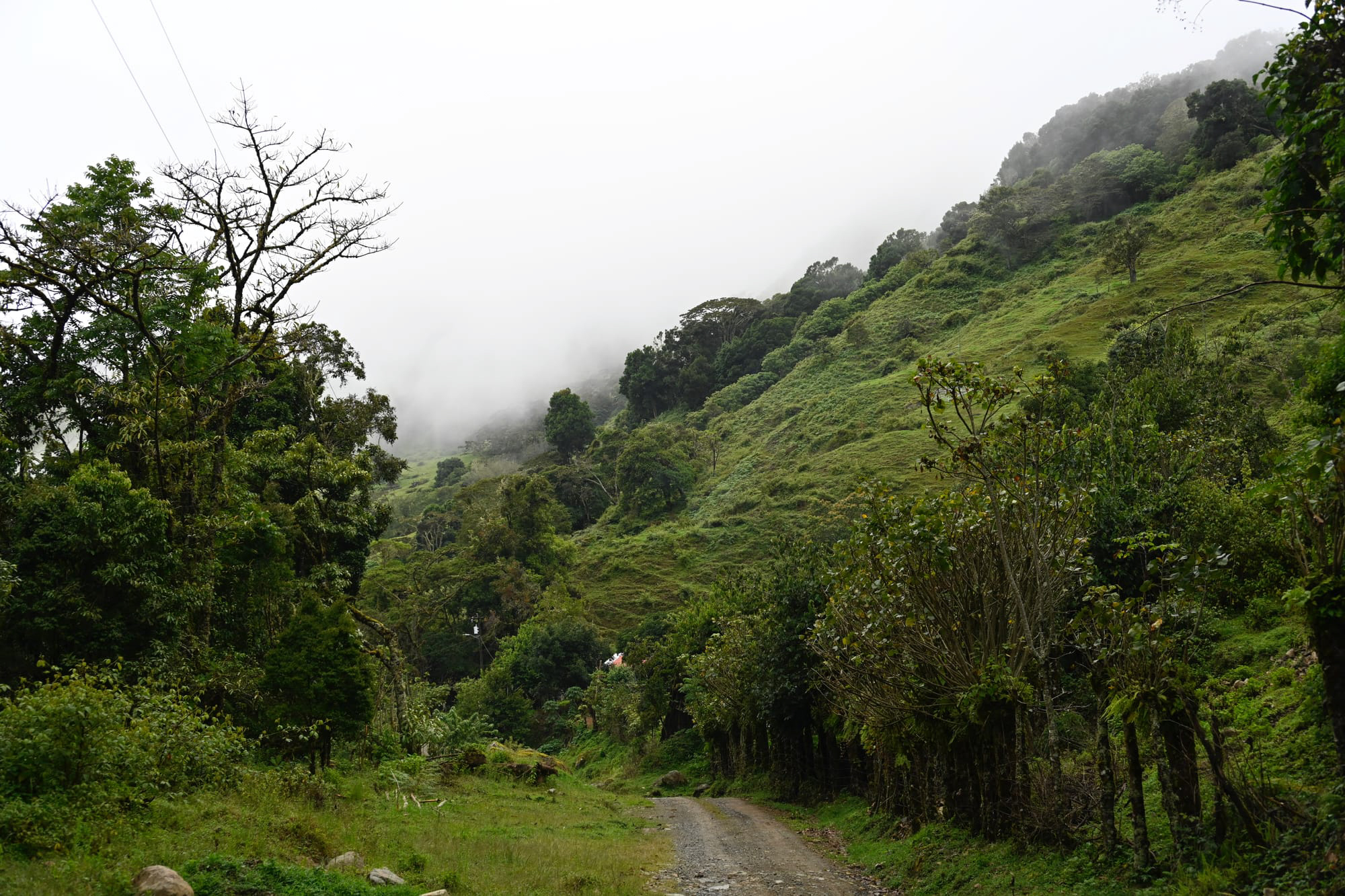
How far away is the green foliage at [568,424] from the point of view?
96.9 m

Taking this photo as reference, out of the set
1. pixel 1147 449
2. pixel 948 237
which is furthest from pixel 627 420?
pixel 1147 449

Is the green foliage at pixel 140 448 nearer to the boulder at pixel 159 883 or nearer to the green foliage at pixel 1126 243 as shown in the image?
the boulder at pixel 159 883

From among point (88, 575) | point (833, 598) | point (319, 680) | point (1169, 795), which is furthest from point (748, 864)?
point (88, 575)

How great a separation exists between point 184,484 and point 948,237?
113m

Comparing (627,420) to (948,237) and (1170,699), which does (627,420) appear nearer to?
(948,237)

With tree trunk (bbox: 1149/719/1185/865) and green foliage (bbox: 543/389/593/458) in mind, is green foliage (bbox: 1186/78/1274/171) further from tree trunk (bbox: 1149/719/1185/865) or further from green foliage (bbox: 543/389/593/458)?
tree trunk (bbox: 1149/719/1185/865)

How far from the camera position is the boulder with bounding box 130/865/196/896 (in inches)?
285

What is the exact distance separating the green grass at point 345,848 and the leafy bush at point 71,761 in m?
0.36

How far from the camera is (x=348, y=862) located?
10086mm

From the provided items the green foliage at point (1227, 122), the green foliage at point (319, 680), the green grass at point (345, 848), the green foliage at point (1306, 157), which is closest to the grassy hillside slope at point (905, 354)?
the green foliage at point (1227, 122)

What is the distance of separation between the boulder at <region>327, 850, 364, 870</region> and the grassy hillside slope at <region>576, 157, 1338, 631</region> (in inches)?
1314

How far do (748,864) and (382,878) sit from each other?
24.1ft

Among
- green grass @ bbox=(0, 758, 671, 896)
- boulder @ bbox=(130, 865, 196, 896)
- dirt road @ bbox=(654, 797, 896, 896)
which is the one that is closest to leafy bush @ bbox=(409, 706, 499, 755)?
green grass @ bbox=(0, 758, 671, 896)

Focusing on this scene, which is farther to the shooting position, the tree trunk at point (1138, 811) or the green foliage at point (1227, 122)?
the green foliage at point (1227, 122)
